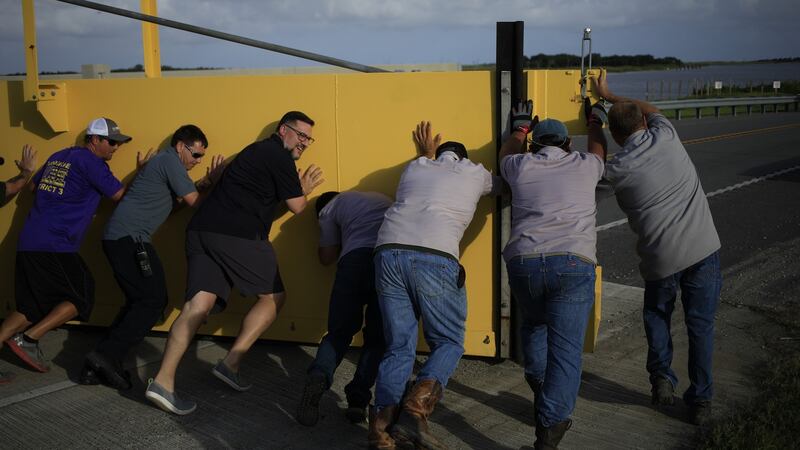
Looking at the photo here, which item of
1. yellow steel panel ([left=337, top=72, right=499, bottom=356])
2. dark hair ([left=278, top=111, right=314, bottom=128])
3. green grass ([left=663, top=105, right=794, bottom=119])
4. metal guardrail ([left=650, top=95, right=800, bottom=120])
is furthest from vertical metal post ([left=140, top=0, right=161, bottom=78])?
green grass ([left=663, top=105, right=794, bottom=119])

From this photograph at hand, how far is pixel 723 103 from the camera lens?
1125 inches

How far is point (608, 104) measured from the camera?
512 cm

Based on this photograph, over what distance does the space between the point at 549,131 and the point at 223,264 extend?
2.08 metres

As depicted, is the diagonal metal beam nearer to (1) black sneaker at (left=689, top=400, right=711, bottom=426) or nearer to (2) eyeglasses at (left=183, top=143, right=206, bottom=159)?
(2) eyeglasses at (left=183, top=143, right=206, bottom=159)

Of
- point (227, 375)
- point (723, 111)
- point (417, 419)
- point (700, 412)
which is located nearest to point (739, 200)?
point (700, 412)

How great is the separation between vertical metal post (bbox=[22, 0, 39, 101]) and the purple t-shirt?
26.1 inches

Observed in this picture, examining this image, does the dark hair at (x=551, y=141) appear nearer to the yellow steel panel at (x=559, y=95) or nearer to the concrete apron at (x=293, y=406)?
the yellow steel panel at (x=559, y=95)

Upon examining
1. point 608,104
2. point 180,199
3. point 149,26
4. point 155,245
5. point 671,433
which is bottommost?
point 671,433

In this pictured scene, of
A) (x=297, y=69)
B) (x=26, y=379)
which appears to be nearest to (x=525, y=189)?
(x=26, y=379)

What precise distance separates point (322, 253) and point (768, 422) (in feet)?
8.85

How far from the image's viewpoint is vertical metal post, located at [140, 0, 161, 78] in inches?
244

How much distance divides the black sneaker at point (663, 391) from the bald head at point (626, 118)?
1.37 metres

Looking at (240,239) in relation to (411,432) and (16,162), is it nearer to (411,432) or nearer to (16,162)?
(411,432)

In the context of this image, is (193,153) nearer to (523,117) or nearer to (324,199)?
(324,199)
